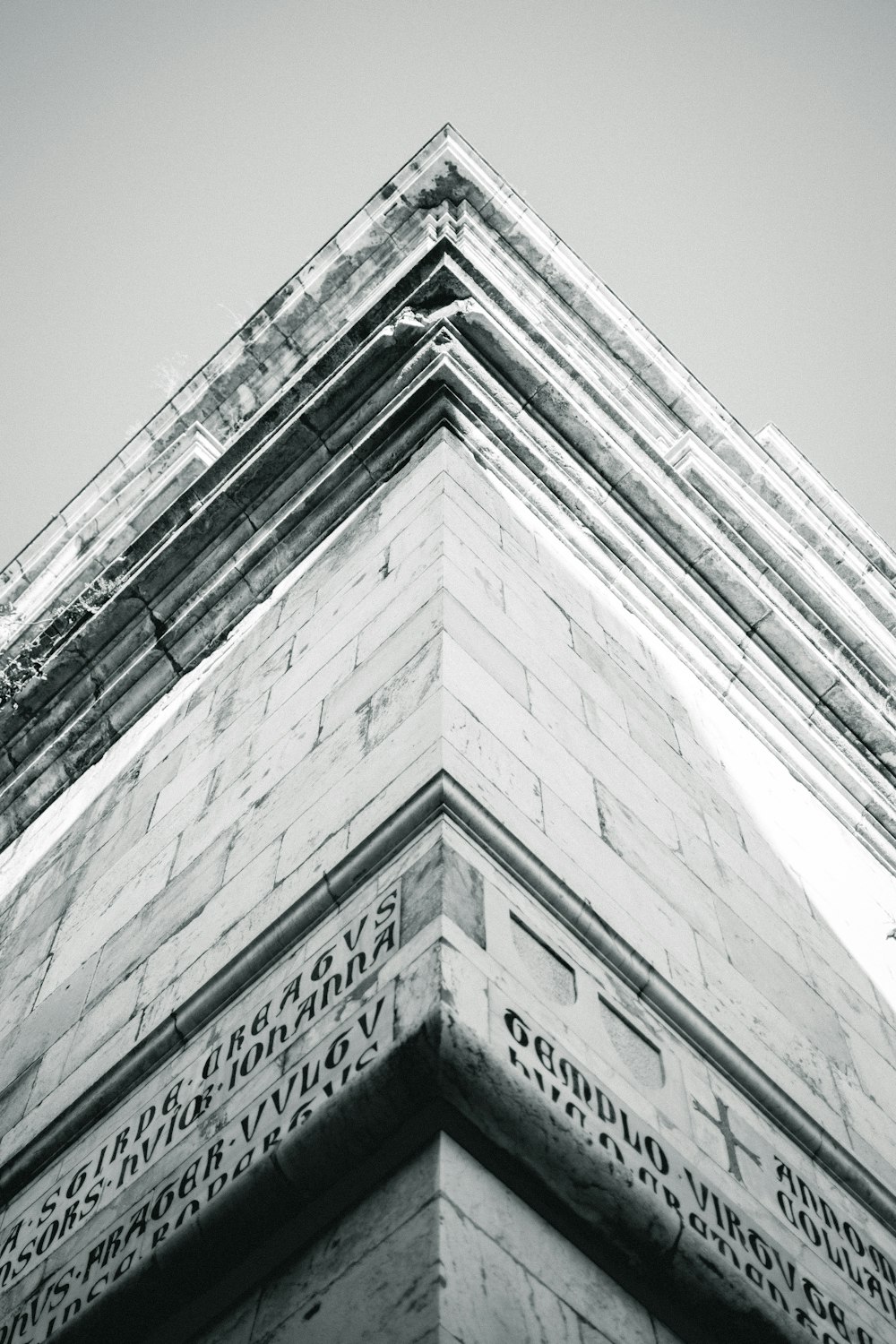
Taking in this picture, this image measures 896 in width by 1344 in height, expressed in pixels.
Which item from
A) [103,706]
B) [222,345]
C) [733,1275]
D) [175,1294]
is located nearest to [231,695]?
[103,706]

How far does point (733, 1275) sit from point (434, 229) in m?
8.25

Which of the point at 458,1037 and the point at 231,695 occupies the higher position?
the point at 231,695

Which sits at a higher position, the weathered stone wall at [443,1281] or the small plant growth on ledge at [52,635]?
the small plant growth on ledge at [52,635]

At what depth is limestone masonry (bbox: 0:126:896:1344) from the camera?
10.1ft

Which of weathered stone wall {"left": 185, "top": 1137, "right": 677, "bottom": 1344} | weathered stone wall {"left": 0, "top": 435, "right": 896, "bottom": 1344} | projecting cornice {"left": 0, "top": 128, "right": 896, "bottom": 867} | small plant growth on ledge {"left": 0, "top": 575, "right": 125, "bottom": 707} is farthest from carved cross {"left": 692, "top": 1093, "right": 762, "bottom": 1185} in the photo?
small plant growth on ledge {"left": 0, "top": 575, "right": 125, "bottom": 707}

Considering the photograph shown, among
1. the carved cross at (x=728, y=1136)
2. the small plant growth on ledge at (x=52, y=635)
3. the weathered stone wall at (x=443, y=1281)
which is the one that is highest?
the small plant growth on ledge at (x=52, y=635)

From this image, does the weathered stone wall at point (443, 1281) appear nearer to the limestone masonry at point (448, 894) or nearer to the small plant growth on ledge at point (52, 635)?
the limestone masonry at point (448, 894)

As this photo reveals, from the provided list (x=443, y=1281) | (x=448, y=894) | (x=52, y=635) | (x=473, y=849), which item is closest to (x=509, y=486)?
(x=52, y=635)

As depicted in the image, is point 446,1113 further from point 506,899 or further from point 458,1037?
point 506,899

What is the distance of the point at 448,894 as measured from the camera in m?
3.43

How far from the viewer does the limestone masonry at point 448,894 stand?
10.1 feet

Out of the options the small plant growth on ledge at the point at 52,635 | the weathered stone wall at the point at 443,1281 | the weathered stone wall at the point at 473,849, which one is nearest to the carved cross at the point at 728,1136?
the weathered stone wall at the point at 473,849

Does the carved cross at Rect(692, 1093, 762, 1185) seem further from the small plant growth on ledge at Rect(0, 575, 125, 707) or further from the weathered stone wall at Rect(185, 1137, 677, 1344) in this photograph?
the small plant growth on ledge at Rect(0, 575, 125, 707)

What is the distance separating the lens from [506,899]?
3.67 m
